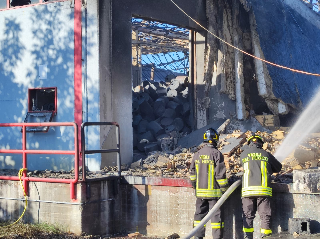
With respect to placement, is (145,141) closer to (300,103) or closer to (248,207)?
(300,103)

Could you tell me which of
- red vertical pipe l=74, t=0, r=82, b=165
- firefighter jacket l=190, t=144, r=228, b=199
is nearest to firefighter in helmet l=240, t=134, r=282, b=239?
firefighter jacket l=190, t=144, r=228, b=199

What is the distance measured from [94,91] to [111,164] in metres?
1.67

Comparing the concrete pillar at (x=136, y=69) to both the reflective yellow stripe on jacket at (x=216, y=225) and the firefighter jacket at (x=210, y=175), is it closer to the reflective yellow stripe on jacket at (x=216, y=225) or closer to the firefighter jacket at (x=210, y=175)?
the firefighter jacket at (x=210, y=175)

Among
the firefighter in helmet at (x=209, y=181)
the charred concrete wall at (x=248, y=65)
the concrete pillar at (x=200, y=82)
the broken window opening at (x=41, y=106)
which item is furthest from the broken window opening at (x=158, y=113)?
the firefighter in helmet at (x=209, y=181)

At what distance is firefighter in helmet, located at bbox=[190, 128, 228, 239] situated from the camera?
7.47 m

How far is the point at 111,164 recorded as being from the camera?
10.8 metres

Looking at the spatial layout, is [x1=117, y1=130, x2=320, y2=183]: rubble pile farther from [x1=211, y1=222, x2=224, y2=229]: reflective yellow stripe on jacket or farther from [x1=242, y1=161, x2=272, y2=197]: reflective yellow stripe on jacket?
[x1=211, y1=222, x2=224, y2=229]: reflective yellow stripe on jacket

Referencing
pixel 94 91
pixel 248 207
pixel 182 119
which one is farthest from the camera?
pixel 182 119

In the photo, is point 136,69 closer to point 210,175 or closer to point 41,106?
point 41,106

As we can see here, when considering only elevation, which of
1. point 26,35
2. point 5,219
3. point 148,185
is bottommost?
point 5,219

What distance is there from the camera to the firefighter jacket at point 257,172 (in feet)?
23.4

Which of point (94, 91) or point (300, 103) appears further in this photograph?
point (300, 103)

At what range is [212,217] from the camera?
24.5ft

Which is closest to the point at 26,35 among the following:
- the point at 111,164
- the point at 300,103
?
the point at 111,164
